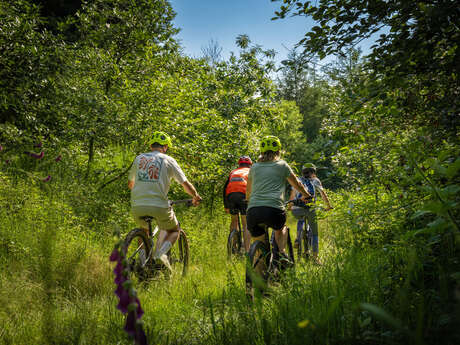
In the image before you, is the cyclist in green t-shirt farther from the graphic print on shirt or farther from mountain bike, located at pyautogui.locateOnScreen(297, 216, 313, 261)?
mountain bike, located at pyautogui.locateOnScreen(297, 216, 313, 261)

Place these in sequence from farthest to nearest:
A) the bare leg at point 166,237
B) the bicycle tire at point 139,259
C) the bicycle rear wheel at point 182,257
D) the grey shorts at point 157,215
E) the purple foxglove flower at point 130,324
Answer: the bicycle rear wheel at point 182,257 → the bare leg at point 166,237 → the grey shorts at point 157,215 → the bicycle tire at point 139,259 → the purple foxglove flower at point 130,324

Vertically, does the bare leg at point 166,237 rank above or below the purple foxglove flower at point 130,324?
below

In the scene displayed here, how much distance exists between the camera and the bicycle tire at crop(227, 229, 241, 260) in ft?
23.1

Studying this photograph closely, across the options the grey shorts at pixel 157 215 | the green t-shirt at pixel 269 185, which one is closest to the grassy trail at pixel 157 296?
the green t-shirt at pixel 269 185

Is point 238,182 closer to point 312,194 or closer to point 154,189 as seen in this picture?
point 312,194

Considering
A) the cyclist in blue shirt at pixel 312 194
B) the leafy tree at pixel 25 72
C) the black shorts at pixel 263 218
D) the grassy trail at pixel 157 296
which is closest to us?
the grassy trail at pixel 157 296

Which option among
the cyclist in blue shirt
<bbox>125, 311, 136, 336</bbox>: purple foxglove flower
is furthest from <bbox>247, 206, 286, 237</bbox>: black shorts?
<bbox>125, 311, 136, 336</bbox>: purple foxglove flower

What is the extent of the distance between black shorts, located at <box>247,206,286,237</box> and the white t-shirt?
1.31 m

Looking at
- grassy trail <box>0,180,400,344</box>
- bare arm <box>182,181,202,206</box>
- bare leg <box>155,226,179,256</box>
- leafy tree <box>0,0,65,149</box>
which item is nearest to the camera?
grassy trail <box>0,180,400,344</box>

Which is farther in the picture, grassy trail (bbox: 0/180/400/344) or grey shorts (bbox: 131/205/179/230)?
grey shorts (bbox: 131/205/179/230)

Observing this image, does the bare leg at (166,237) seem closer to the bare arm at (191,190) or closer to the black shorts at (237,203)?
the bare arm at (191,190)

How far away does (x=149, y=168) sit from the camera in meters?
4.63

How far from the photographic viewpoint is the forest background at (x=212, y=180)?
83.7 inches

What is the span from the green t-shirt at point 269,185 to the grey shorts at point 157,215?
1300 mm
